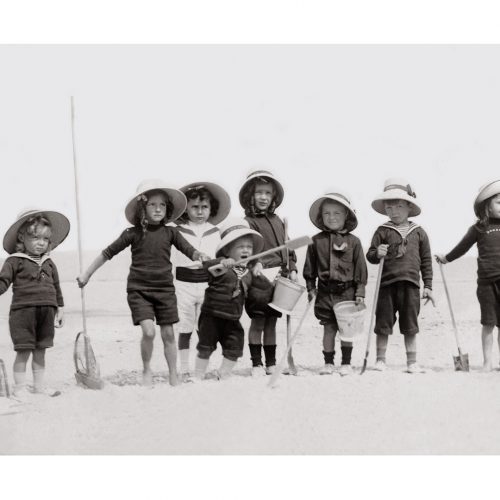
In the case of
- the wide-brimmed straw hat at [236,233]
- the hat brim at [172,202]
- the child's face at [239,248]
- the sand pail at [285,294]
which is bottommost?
the sand pail at [285,294]

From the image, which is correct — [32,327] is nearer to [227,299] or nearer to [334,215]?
[227,299]

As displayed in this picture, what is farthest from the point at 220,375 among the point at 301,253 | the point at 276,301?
the point at 301,253

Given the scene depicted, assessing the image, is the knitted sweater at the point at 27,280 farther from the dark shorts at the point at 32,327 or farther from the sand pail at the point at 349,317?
the sand pail at the point at 349,317

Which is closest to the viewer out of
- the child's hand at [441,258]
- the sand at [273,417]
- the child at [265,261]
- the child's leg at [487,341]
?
the sand at [273,417]

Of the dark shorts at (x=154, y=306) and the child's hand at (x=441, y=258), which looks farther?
the child's hand at (x=441, y=258)

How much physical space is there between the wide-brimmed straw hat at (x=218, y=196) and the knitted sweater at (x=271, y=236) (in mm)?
194

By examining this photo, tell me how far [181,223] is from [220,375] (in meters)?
1.26

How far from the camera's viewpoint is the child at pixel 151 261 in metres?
5.66

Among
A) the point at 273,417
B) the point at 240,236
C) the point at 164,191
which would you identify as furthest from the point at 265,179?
the point at 273,417

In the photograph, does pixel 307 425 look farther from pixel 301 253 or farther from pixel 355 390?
pixel 301 253

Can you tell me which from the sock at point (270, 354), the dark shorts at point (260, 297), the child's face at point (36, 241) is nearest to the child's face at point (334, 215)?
the dark shorts at point (260, 297)

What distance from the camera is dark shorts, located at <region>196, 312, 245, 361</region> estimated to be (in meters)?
→ 5.89

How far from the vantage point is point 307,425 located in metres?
4.78

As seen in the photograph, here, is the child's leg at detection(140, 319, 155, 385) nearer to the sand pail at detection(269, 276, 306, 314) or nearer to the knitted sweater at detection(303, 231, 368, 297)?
the sand pail at detection(269, 276, 306, 314)
